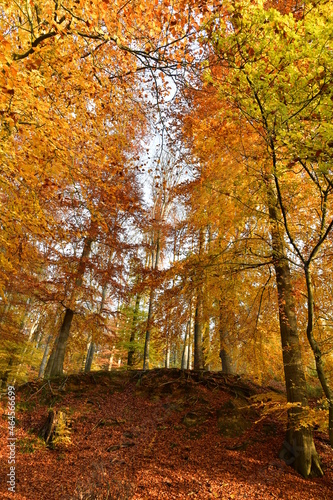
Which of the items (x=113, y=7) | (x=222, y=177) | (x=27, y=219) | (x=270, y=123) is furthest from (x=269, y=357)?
(x=113, y=7)

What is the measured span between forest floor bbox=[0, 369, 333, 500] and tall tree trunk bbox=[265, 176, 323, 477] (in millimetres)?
234

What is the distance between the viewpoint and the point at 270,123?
3002mm

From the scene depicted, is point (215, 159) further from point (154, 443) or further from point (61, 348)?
point (61, 348)

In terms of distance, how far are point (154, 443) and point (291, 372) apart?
3.37m

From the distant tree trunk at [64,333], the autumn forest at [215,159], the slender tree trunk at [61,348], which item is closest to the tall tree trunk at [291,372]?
the autumn forest at [215,159]

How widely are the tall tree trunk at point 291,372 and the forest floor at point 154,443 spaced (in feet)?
0.77

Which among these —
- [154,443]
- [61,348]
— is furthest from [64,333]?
[154,443]

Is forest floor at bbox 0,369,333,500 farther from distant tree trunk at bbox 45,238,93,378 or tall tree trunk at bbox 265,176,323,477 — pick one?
distant tree trunk at bbox 45,238,93,378

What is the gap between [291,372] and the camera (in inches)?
203

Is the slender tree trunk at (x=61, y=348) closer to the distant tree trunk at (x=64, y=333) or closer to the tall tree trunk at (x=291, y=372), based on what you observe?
the distant tree trunk at (x=64, y=333)

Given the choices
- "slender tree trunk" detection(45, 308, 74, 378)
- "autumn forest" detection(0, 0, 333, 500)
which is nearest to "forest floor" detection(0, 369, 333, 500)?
"autumn forest" detection(0, 0, 333, 500)

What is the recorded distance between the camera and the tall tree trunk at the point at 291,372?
4539 millimetres

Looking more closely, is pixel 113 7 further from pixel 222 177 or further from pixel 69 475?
pixel 69 475

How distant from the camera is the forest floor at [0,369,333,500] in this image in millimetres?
4176
